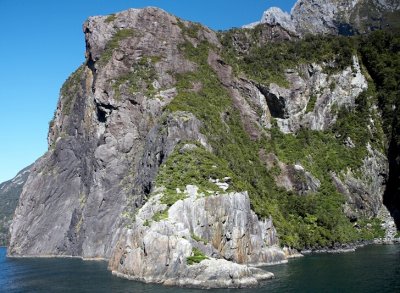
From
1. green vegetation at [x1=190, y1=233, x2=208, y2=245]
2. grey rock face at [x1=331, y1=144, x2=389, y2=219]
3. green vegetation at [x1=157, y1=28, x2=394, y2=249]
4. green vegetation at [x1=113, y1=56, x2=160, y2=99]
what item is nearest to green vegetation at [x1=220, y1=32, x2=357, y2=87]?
green vegetation at [x1=157, y1=28, x2=394, y2=249]

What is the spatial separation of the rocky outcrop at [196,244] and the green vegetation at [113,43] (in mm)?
69743

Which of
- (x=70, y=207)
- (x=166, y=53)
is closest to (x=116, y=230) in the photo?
(x=70, y=207)

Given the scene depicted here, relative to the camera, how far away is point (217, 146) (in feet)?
343

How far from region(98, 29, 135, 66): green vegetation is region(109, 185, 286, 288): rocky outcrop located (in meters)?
69.7

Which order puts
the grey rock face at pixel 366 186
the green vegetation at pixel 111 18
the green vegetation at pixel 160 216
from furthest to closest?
the green vegetation at pixel 111 18 → the grey rock face at pixel 366 186 → the green vegetation at pixel 160 216

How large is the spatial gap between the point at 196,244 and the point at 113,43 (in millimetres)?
88450

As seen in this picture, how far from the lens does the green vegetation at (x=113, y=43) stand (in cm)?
13769

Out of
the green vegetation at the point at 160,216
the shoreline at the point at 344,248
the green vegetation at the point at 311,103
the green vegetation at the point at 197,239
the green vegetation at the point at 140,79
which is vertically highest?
the green vegetation at the point at 140,79

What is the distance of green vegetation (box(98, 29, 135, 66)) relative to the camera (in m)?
138

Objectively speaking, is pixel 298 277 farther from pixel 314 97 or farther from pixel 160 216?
pixel 314 97

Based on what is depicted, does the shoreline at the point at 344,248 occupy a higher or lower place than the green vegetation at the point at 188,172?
lower

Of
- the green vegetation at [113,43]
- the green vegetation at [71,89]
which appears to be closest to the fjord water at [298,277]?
the green vegetation at [113,43]

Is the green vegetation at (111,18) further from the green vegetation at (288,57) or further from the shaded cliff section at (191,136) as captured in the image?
the green vegetation at (288,57)

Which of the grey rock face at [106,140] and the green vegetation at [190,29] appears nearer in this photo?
the grey rock face at [106,140]
